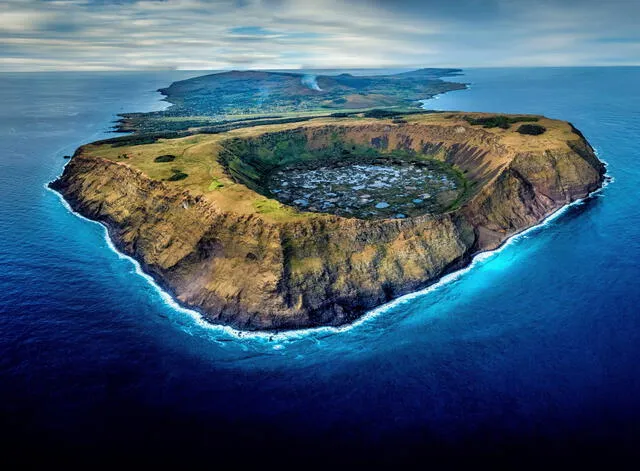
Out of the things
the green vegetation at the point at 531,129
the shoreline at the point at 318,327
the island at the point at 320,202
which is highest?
the green vegetation at the point at 531,129

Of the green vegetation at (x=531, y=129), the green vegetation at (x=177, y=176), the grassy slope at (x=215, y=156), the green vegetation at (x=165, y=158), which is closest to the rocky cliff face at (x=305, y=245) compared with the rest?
the grassy slope at (x=215, y=156)

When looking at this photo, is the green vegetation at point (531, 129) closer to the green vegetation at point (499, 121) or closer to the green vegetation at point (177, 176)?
the green vegetation at point (499, 121)

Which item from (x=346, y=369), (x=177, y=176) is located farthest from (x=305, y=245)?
(x=177, y=176)

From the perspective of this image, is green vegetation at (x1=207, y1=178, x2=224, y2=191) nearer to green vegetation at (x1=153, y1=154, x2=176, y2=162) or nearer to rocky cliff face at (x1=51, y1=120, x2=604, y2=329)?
rocky cliff face at (x1=51, y1=120, x2=604, y2=329)

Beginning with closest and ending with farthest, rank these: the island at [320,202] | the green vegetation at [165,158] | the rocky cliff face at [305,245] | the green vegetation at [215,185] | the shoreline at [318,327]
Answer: the shoreline at [318,327]
the rocky cliff face at [305,245]
the island at [320,202]
the green vegetation at [215,185]
the green vegetation at [165,158]

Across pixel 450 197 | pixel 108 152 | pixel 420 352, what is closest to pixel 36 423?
pixel 420 352

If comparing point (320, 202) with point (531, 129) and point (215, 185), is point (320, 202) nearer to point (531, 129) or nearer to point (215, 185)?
point (215, 185)

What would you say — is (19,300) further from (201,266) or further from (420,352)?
(420,352)

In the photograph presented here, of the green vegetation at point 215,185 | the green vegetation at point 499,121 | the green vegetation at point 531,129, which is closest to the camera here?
the green vegetation at point 215,185
